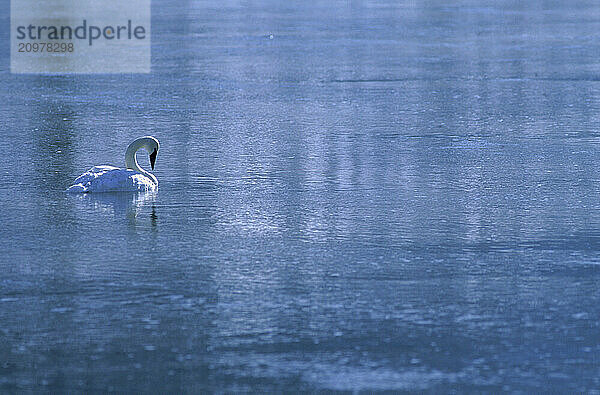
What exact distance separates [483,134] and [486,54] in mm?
8313

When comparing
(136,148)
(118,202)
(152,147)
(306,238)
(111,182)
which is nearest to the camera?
(306,238)

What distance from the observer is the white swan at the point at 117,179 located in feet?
29.0

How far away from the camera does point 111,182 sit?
8.84 metres

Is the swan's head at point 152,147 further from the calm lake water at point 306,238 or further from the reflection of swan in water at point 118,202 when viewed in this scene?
the reflection of swan in water at point 118,202

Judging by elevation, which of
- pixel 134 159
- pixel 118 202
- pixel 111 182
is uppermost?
pixel 134 159

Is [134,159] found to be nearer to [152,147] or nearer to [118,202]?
[152,147]

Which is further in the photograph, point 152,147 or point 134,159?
point 152,147

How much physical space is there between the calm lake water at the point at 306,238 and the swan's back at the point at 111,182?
0.38 feet

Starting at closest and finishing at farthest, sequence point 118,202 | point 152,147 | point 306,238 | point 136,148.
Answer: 1. point 306,238
2. point 118,202
3. point 136,148
4. point 152,147

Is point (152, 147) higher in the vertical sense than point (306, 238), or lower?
higher

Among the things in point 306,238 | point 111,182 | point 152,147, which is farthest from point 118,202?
point 306,238

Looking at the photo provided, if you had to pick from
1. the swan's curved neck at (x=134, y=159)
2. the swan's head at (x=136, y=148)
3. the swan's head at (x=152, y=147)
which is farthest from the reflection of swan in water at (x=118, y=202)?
the swan's head at (x=152, y=147)

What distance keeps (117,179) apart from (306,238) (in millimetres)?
2055

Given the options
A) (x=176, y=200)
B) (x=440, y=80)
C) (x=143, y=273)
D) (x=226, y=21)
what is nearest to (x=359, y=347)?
(x=143, y=273)
